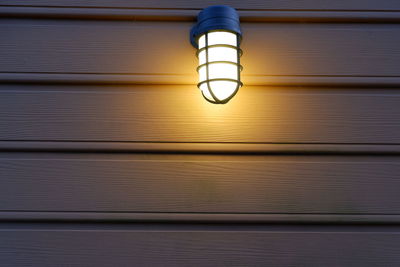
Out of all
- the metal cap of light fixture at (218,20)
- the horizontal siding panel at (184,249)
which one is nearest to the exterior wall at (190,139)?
the horizontal siding panel at (184,249)

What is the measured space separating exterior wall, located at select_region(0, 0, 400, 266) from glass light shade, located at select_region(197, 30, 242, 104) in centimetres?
14

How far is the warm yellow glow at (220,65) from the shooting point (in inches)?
42.6

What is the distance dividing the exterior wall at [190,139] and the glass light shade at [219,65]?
137mm

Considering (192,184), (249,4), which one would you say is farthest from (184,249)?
(249,4)

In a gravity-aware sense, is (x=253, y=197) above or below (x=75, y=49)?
below

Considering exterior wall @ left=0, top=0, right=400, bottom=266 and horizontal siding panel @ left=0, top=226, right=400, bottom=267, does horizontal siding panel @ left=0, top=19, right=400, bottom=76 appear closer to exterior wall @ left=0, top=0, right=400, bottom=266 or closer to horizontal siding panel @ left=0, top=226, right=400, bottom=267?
exterior wall @ left=0, top=0, right=400, bottom=266

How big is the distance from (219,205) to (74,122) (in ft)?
2.00

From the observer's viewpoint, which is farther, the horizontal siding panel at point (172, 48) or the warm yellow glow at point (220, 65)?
the horizontal siding panel at point (172, 48)

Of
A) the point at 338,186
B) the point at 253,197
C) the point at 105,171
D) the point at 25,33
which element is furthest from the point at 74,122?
the point at 338,186

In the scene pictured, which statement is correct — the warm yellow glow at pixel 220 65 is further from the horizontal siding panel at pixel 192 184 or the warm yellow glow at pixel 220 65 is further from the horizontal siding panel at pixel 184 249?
the horizontal siding panel at pixel 184 249

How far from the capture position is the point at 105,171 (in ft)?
3.97

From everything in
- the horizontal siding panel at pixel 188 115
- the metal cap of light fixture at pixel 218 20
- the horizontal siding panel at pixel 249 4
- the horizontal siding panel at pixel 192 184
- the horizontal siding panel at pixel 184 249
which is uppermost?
the horizontal siding panel at pixel 249 4

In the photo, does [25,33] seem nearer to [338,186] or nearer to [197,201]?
[197,201]

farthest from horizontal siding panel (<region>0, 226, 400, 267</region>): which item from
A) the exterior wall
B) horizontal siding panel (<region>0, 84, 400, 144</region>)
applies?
horizontal siding panel (<region>0, 84, 400, 144</region>)
